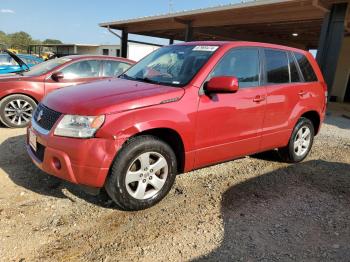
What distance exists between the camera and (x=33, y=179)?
4.12 meters

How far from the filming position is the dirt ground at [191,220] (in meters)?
2.83

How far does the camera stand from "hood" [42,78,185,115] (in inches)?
125

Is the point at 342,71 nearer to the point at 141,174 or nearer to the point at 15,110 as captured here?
the point at 15,110

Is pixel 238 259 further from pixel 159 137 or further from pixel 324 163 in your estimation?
pixel 324 163

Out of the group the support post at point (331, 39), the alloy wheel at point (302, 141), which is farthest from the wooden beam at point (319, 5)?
the alloy wheel at point (302, 141)

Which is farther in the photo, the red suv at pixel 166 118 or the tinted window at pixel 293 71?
the tinted window at pixel 293 71

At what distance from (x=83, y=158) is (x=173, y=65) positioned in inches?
67.4

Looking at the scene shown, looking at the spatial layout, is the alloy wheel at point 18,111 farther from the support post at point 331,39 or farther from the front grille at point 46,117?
the support post at point 331,39

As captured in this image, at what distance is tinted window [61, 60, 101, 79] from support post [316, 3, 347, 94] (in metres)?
6.73

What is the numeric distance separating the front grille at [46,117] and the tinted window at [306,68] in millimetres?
3567

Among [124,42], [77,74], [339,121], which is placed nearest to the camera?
[77,74]

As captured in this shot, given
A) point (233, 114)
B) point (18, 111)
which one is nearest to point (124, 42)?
point (18, 111)

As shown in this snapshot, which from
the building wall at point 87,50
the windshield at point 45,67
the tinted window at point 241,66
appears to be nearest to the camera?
the tinted window at point 241,66

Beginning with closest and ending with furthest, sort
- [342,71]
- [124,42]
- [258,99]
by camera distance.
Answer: [258,99] < [342,71] < [124,42]
